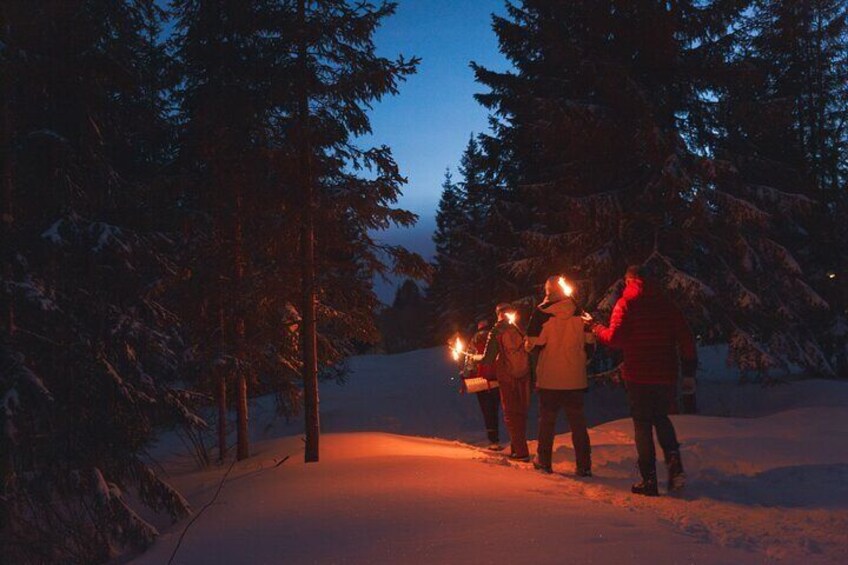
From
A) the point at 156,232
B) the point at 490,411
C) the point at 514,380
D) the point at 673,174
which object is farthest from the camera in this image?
the point at 673,174

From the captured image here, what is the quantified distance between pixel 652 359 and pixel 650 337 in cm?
22

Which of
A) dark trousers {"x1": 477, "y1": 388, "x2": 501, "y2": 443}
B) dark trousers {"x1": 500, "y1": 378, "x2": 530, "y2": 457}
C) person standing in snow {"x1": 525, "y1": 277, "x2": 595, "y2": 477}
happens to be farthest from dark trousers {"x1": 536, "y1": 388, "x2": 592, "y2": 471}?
dark trousers {"x1": 477, "y1": 388, "x2": 501, "y2": 443}

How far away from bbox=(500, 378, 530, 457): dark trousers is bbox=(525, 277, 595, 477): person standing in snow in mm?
1493

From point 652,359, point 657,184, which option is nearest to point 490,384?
point 652,359

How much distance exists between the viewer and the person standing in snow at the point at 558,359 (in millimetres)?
8156

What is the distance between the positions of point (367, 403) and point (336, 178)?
14.1 meters

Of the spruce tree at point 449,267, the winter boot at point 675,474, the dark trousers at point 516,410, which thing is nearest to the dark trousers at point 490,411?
the dark trousers at point 516,410

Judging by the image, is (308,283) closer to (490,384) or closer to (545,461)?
(545,461)

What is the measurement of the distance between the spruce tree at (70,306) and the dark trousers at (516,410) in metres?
4.35

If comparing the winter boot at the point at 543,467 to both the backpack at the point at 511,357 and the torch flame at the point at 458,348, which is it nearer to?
the backpack at the point at 511,357

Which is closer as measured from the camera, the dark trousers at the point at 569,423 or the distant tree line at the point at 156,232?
the distant tree line at the point at 156,232

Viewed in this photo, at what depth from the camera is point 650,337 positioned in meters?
7.00

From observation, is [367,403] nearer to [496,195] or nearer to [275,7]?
[496,195]

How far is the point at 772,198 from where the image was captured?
15.3m
